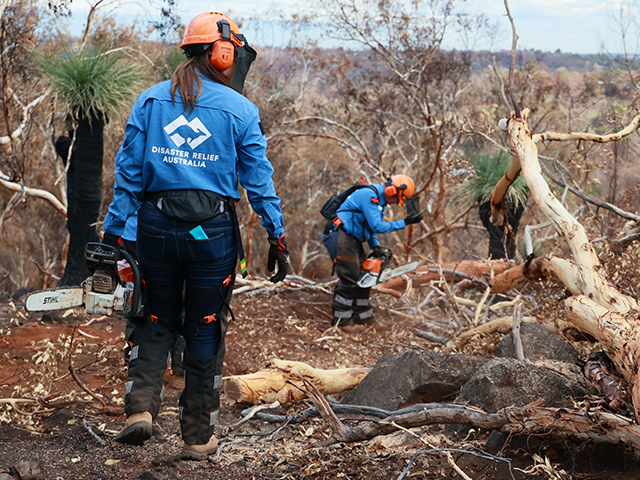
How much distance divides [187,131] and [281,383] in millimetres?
2038

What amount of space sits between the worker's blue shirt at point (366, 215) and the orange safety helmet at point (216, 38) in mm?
3802

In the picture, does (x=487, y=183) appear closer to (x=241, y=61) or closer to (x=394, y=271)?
(x=394, y=271)

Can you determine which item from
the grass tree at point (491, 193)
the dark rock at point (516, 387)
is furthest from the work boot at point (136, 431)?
the grass tree at point (491, 193)

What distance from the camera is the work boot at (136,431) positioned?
2641 mm

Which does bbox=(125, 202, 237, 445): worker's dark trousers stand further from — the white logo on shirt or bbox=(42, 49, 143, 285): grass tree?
bbox=(42, 49, 143, 285): grass tree

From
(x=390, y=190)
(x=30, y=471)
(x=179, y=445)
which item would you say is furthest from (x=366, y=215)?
(x=30, y=471)

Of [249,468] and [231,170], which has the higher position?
[231,170]

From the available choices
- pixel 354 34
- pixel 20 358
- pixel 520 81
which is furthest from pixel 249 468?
pixel 520 81

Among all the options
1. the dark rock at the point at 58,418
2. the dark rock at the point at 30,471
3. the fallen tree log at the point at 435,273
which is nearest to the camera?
the dark rock at the point at 30,471

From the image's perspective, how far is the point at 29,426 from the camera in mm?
3209

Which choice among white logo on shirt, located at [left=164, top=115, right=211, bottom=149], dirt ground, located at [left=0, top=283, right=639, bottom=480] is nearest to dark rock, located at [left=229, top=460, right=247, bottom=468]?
dirt ground, located at [left=0, top=283, right=639, bottom=480]

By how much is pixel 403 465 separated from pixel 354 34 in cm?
1139

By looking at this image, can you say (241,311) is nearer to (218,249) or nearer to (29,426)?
(29,426)

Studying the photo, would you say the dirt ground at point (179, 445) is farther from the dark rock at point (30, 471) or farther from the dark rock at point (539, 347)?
the dark rock at point (539, 347)
